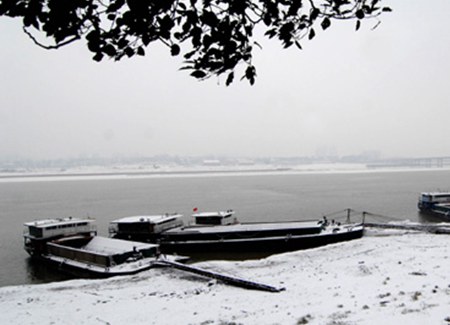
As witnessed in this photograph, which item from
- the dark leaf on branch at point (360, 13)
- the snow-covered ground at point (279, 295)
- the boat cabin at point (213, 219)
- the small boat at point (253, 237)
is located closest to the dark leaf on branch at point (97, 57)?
the dark leaf on branch at point (360, 13)

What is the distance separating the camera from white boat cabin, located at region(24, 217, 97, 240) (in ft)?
103

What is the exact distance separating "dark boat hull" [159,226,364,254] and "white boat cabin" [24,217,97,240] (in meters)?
7.85

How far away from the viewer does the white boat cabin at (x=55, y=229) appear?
31.4 metres

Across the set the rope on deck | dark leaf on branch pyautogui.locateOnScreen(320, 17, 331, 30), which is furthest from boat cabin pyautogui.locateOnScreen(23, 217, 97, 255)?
dark leaf on branch pyautogui.locateOnScreen(320, 17, 331, 30)

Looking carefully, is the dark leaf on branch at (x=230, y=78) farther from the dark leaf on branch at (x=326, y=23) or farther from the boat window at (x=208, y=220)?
the boat window at (x=208, y=220)

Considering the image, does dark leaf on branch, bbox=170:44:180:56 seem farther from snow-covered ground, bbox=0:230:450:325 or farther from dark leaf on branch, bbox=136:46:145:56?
snow-covered ground, bbox=0:230:450:325

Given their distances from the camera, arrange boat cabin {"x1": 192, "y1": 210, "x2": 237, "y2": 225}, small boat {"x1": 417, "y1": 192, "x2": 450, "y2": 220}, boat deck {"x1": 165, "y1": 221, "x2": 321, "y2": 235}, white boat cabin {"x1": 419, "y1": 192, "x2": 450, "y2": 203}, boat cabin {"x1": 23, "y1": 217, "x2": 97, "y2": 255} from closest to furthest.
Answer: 1. boat cabin {"x1": 23, "y1": 217, "x2": 97, "y2": 255}
2. boat deck {"x1": 165, "y1": 221, "x2": 321, "y2": 235}
3. boat cabin {"x1": 192, "y1": 210, "x2": 237, "y2": 225}
4. small boat {"x1": 417, "y1": 192, "x2": 450, "y2": 220}
5. white boat cabin {"x1": 419, "y1": 192, "x2": 450, "y2": 203}

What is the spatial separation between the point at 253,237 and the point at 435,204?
28.6m

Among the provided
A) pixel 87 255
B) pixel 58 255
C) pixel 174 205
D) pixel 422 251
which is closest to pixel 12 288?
pixel 87 255

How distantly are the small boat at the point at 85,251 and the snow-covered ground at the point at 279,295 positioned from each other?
2.70 metres

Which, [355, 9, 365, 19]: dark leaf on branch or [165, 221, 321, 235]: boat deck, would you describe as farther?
[165, 221, 321, 235]: boat deck

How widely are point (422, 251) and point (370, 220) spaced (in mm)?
22660

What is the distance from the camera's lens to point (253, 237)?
105ft

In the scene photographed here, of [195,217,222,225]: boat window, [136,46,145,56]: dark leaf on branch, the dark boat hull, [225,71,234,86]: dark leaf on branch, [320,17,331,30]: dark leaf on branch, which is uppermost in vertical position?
[320,17,331,30]: dark leaf on branch
